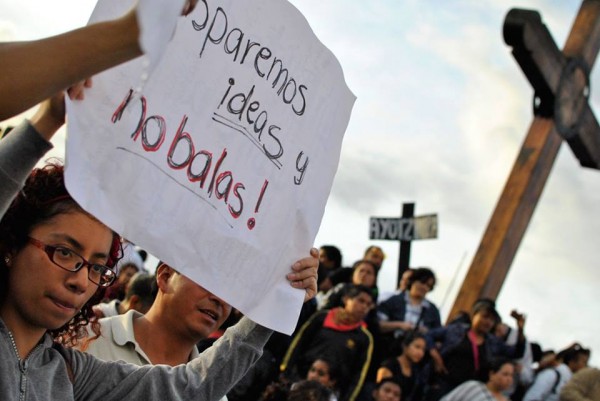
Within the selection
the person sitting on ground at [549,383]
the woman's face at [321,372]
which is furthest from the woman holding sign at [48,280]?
the person sitting on ground at [549,383]

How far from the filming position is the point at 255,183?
2.11 m

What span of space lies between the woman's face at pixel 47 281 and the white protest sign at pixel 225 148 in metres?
0.08

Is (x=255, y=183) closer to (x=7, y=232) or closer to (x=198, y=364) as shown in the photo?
(x=198, y=364)

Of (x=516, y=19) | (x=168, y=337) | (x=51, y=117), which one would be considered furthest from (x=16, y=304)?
(x=516, y=19)

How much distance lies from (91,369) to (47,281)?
26 centimetres

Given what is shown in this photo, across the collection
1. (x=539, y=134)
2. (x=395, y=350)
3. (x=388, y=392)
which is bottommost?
(x=388, y=392)

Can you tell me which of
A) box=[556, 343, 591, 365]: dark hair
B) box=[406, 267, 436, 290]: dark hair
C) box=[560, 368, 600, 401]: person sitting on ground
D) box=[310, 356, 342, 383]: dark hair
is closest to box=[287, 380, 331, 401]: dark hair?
box=[310, 356, 342, 383]: dark hair

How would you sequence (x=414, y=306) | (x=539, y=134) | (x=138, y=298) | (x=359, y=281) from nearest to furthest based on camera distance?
(x=138, y=298) < (x=359, y=281) < (x=414, y=306) < (x=539, y=134)

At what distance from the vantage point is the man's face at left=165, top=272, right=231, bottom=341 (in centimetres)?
288

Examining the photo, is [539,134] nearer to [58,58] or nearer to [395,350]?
[395,350]

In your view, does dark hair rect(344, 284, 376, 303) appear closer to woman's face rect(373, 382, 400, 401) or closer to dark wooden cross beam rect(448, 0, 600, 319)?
woman's face rect(373, 382, 400, 401)

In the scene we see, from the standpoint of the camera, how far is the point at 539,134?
9531 millimetres

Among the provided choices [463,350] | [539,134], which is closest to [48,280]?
[463,350]

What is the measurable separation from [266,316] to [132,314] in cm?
93
